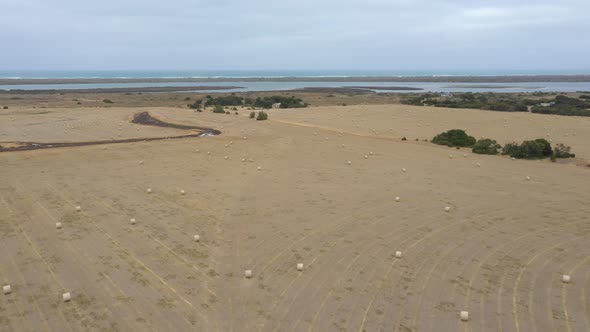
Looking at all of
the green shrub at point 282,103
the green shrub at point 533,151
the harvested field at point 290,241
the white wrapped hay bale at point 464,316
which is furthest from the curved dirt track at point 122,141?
the white wrapped hay bale at point 464,316

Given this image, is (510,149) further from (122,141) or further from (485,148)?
(122,141)

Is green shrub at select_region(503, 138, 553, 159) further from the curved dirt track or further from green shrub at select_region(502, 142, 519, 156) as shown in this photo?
the curved dirt track

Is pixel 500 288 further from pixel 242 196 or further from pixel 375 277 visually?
pixel 242 196

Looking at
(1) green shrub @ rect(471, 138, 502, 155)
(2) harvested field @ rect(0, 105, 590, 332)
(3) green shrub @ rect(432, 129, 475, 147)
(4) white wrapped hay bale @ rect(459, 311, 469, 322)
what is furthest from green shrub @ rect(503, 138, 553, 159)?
(4) white wrapped hay bale @ rect(459, 311, 469, 322)

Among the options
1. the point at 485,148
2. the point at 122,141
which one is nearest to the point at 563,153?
the point at 485,148

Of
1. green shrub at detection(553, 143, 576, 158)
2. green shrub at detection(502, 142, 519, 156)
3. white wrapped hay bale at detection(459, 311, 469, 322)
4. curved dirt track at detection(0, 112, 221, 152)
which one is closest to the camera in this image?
white wrapped hay bale at detection(459, 311, 469, 322)

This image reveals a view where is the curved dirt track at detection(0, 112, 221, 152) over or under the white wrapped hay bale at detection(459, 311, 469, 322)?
over

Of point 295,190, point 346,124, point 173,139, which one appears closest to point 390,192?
point 295,190

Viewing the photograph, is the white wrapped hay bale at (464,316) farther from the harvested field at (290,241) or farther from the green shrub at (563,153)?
the green shrub at (563,153)
